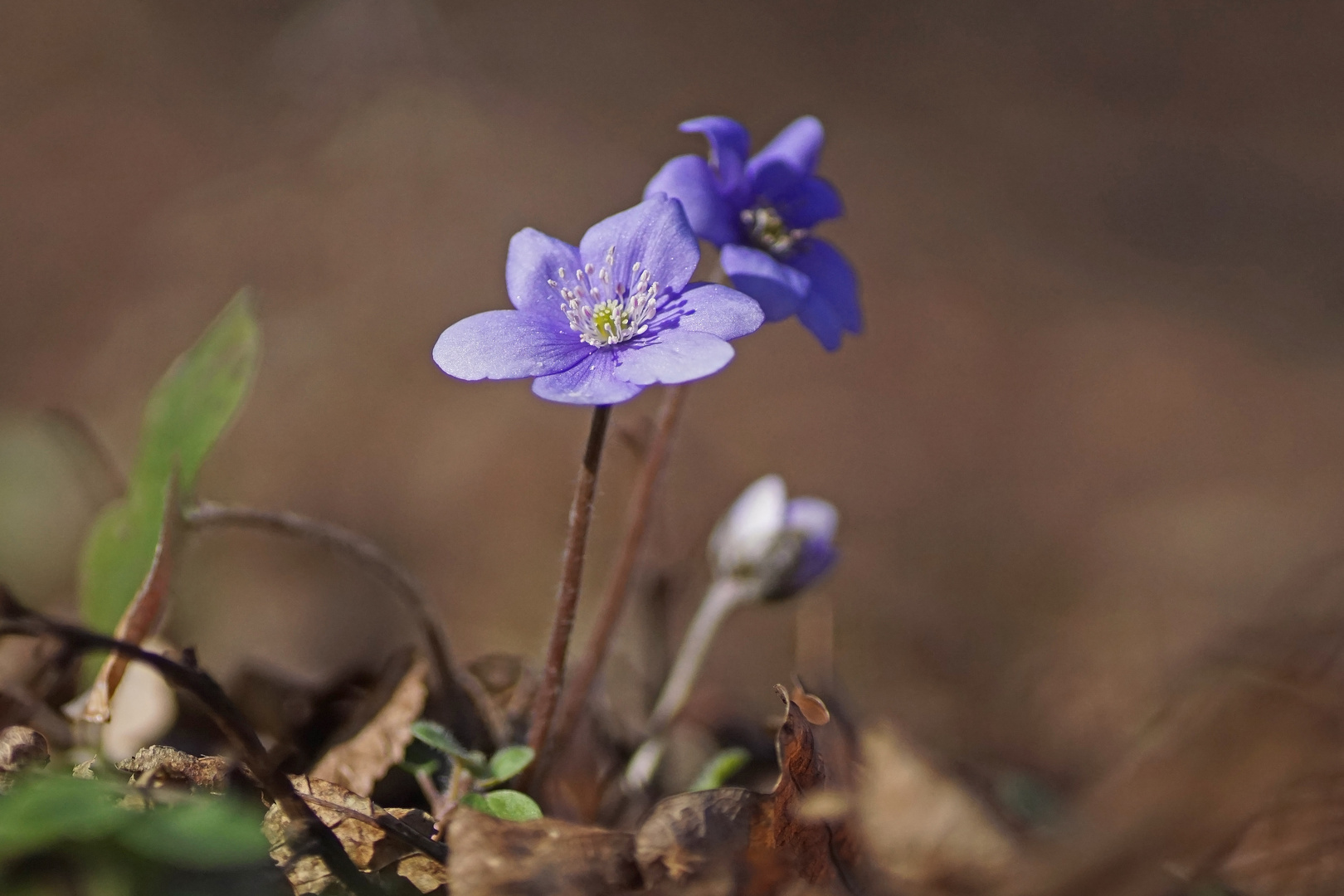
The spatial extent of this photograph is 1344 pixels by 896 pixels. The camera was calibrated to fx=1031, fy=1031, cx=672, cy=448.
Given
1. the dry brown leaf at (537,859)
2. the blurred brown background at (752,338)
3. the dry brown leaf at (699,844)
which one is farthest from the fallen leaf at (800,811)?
the blurred brown background at (752,338)

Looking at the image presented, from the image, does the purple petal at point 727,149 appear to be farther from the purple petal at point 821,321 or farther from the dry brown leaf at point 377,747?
the dry brown leaf at point 377,747

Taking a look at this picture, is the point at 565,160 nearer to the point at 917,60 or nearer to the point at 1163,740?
the point at 917,60

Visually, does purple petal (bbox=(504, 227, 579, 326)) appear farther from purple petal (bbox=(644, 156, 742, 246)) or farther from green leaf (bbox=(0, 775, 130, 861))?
green leaf (bbox=(0, 775, 130, 861))

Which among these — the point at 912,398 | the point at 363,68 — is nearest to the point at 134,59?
the point at 363,68

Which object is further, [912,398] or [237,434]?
[912,398]

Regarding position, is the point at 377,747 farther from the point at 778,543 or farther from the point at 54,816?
the point at 778,543

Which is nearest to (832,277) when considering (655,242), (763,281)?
(763,281)

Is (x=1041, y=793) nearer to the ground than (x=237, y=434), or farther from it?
nearer to the ground
